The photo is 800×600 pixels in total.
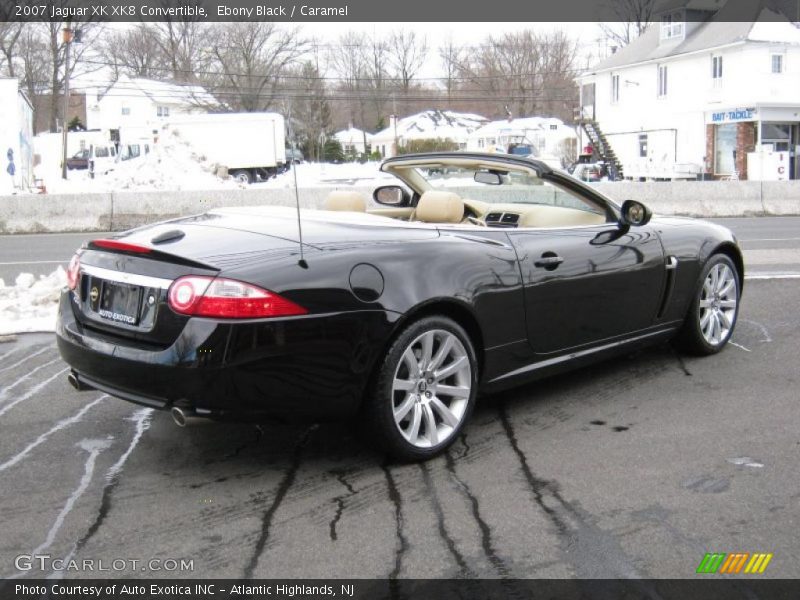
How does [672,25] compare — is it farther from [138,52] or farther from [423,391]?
[423,391]

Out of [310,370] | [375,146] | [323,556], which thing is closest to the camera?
[323,556]

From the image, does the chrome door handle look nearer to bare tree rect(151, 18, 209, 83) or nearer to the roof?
the roof

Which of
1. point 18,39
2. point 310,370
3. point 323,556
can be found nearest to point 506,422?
point 310,370

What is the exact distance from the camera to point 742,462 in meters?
4.08

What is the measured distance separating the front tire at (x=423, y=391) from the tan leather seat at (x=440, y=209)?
2.52ft

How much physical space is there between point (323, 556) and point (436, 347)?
1.30 meters

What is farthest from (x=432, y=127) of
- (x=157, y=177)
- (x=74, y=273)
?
(x=74, y=273)

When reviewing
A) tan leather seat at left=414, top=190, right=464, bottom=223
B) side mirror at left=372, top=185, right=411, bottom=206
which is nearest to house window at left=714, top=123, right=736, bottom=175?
side mirror at left=372, top=185, right=411, bottom=206

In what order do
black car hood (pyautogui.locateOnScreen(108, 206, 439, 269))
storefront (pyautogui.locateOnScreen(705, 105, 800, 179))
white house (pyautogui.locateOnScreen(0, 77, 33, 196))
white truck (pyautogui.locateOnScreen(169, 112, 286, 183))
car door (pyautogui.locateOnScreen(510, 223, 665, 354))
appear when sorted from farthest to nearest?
white truck (pyautogui.locateOnScreen(169, 112, 286, 183)) → storefront (pyautogui.locateOnScreen(705, 105, 800, 179)) → white house (pyautogui.locateOnScreen(0, 77, 33, 196)) → car door (pyautogui.locateOnScreen(510, 223, 665, 354)) → black car hood (pyautogui.locateOnScreen(108, 206, 439, 269))

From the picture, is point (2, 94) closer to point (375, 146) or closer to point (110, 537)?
point (110, 537)

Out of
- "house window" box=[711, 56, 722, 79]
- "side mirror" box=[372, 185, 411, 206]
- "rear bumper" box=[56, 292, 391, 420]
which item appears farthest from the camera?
"house window" box=[711, 56, 722, 79]

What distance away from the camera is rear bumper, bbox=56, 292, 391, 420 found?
141 inches

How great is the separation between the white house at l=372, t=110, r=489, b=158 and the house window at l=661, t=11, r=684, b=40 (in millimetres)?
14585

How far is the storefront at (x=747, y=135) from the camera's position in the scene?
42.3m
